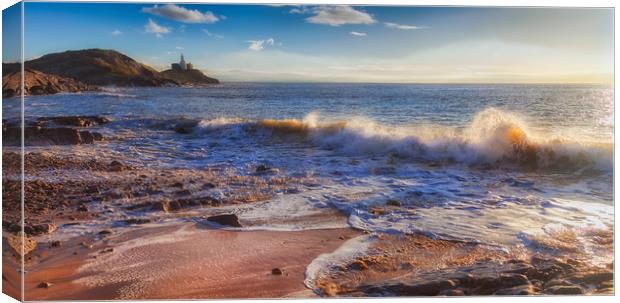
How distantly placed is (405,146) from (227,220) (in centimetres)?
136

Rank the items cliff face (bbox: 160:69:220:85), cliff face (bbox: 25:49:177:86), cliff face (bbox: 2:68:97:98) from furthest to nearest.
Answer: cliff face (bbox: 160:69:220:85) < cliff face (bbox: 25:49:177:86) < cliff face (bbox: 2:68:97:98)

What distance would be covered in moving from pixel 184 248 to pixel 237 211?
468mm

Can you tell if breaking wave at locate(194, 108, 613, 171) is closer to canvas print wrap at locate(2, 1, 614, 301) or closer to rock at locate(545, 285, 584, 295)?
canvas print wrap at locate(2, 1, 614, 301)

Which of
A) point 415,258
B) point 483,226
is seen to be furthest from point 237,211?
point 483,226

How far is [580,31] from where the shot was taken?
3.86 metres

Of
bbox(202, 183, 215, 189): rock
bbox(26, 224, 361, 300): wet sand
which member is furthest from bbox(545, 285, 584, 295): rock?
bbox(202, 183, 215, 189): rock

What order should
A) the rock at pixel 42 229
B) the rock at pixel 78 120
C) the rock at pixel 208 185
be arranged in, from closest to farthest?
1. the rock at pixel 42 229
2. the rock at pixel 78 120
3. the rock at pixel 208 185

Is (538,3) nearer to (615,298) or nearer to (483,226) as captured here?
(483,226)

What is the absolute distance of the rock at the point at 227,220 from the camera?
385 centimetres

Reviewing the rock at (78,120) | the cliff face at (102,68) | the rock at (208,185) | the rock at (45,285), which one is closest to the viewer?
the rock at (45,285)

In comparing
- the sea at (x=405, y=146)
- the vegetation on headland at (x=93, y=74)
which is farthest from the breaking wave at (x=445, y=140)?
the vegetation on headland at (x=93, y=74)

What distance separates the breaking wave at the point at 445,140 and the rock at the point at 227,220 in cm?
62

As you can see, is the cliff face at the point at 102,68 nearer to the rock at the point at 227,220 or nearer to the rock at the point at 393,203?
the rock at the point at 227,220

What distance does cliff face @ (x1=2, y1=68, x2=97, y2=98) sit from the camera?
348cm
